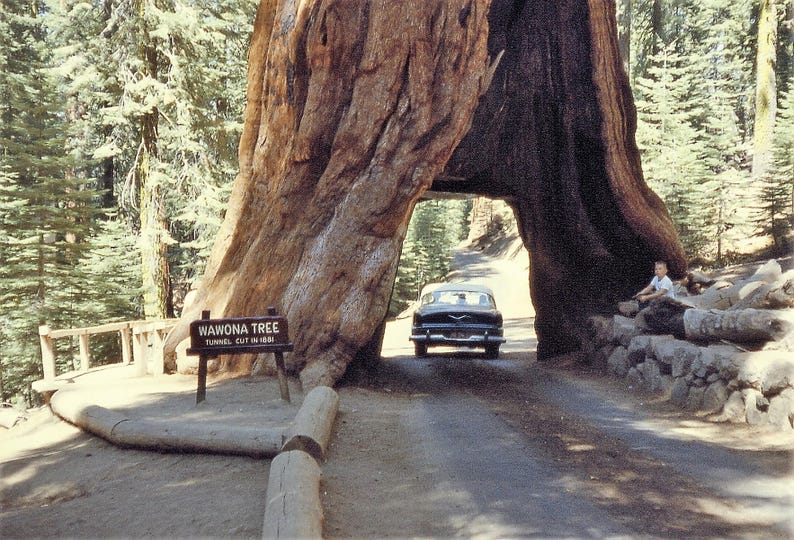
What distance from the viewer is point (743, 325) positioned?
24.5 feet

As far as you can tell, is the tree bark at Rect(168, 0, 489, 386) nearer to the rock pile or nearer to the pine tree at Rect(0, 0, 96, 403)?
the rock pile

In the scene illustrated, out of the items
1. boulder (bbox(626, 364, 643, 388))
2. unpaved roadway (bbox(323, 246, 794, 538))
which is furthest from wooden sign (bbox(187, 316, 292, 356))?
boulder (bbox(626, 364, 643, 388))

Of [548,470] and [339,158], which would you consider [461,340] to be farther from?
[548,470]

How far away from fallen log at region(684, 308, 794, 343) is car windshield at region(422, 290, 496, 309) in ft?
24.7

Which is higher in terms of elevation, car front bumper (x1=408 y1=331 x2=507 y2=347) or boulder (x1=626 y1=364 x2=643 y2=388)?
boulder (x1=626 y1=364 x2=643 y2=388)

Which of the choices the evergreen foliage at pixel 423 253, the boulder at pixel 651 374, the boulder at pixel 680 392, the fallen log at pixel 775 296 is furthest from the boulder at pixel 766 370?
the evergreen foliage at pixel 423 253

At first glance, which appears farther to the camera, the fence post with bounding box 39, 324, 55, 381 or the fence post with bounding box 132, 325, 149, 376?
the fence post with bounding box 132, 325, 149, 376

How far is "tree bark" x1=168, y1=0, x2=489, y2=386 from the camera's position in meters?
10.1

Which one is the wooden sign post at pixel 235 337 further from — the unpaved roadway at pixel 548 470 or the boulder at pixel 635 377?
the boulder at pixel 635 377

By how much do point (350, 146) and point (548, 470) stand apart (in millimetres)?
6599

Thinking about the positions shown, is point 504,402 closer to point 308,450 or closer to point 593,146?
point 308,450

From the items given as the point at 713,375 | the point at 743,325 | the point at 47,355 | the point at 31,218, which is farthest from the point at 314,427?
the point at 31,218

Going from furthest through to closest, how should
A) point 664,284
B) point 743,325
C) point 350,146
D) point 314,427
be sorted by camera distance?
point 664,284
point 350,146
point 743,325
point 314,427

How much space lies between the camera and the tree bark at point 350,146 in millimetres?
10125
